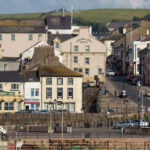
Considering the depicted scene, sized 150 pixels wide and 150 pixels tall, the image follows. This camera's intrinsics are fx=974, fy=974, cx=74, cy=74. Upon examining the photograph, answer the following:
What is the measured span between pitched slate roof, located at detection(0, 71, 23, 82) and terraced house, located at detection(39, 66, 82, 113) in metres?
2.71

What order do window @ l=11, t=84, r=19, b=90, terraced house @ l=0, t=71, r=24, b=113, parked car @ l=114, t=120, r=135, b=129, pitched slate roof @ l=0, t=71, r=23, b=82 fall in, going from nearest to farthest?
parked car @ l=114, t=120, r=135, b=129, terraced house @ l=0, t=71, r=24, b=113, window @ l=11, t=84, r=19, b=90, pitched slate roof @ l=0, t=71, r=23, b=82

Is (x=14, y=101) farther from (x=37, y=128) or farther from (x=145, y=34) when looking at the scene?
(x=145, y=34)

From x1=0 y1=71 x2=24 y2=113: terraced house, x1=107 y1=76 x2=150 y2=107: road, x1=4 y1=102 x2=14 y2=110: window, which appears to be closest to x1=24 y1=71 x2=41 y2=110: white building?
x1=0 y1=71 x2=24 y2=113: terraced house

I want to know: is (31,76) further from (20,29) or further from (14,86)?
(20,29)

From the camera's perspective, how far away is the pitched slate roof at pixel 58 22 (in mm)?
165250

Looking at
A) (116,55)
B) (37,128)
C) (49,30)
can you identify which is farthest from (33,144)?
(116,55)

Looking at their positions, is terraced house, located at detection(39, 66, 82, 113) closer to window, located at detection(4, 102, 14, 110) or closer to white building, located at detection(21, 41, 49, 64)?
window, located at detection(4, 102, 14, 110)

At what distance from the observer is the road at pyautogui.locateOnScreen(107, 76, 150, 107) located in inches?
4818

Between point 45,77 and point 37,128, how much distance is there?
20.0m

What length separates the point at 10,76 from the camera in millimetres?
119062

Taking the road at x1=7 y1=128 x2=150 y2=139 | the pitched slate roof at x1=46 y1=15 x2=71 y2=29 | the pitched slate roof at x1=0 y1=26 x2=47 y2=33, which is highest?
the pitched slate roof at x1=46 y1=15 x2=71 y2=29

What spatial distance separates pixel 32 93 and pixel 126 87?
20.4 metres

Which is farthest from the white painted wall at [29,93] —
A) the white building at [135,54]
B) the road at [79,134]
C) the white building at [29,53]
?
the white building at [135,54]

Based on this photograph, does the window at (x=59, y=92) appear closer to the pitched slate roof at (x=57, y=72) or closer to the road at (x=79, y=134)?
the pitched slate roof at (x=57, y=72)
